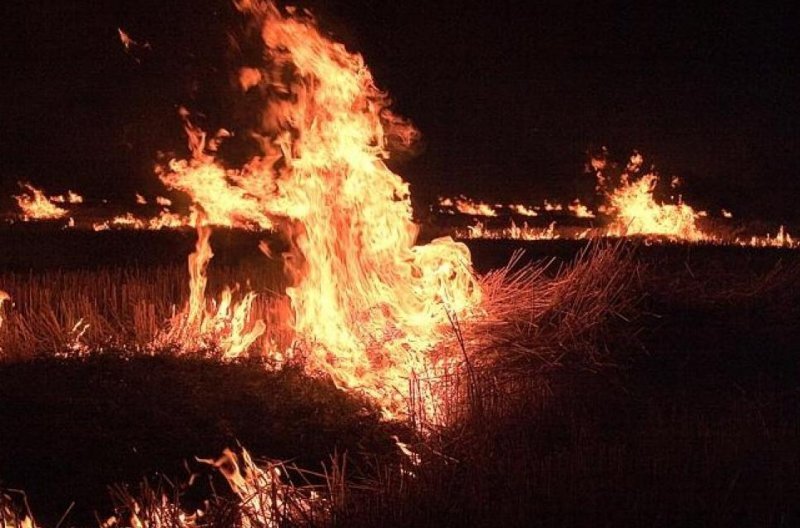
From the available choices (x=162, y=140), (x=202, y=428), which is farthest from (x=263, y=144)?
(x=162, y=140)

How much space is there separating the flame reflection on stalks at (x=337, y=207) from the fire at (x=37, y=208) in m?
15.4

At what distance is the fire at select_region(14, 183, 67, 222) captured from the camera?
2271 centimetres

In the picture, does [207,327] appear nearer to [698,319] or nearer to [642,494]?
[698,319]

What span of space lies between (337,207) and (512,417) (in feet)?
10.1

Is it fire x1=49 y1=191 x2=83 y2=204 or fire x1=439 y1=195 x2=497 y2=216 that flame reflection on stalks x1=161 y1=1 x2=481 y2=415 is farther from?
fire x1=439 y1=195 x2=497 y2=216

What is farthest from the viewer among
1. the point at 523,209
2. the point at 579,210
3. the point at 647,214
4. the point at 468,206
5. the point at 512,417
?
the point at 468,206

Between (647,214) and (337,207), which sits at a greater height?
(647,214)

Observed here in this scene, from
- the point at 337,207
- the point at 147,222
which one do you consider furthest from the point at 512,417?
the point at 147,222

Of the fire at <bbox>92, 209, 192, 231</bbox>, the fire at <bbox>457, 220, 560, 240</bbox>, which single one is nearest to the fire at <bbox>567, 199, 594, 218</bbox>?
the fire at <bbox>457, 220, 560, 240</bbox>

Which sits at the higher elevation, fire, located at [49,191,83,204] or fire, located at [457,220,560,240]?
fire, located at [49,191,83,204]

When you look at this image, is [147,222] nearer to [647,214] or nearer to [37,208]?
[37,208]

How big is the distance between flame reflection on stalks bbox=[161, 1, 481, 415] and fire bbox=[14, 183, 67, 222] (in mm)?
15404

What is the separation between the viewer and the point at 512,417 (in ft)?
17.6

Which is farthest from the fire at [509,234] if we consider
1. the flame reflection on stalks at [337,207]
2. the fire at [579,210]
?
the flame reflection on stalks at [337,207]
